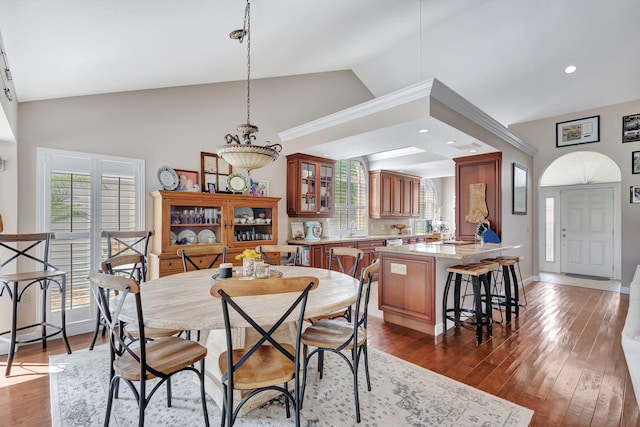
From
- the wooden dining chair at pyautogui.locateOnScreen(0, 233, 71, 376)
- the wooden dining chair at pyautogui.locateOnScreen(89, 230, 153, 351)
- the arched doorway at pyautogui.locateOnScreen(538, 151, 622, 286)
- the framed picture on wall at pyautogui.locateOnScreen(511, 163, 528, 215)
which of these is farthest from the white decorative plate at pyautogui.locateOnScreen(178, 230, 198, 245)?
the arched doorway at pyautogui.locateOnScreen(538, 151, 622, 286)

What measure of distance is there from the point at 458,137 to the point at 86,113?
4.46 m

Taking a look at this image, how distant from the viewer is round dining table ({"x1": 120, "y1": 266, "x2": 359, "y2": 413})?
153cm

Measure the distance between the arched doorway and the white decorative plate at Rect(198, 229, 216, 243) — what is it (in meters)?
6.30

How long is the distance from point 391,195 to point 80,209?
5.74 metres

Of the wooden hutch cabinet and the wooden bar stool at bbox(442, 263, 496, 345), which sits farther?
the wooden hutch cabinet

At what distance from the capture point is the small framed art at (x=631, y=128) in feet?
16.8

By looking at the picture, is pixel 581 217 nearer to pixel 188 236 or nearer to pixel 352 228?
pixel 352 228

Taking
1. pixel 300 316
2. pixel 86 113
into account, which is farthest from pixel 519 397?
pixel 86 113

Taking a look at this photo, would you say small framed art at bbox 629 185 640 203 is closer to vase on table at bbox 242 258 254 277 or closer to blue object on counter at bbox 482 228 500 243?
blue object on counter at bbox 482 228 500 243

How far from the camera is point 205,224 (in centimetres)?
401

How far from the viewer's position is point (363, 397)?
2.17 m

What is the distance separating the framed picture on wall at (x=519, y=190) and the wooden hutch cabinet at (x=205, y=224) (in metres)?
4.16

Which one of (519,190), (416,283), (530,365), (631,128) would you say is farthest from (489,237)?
(631,128)

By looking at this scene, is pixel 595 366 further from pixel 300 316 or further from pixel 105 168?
pixel 105 168
